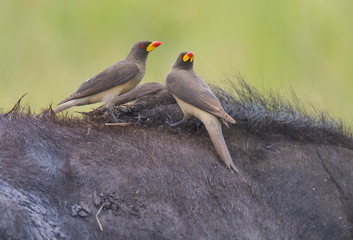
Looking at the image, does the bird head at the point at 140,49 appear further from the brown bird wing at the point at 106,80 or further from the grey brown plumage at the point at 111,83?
the brown bird wing at the point at 106,80

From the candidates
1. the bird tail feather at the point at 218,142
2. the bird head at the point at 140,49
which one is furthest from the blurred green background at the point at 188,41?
the bird tail feather at the point at 218,142

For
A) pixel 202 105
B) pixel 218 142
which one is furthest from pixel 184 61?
pixel 218 142

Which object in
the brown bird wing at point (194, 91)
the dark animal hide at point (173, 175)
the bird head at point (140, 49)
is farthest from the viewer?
the bird head at point (140, 49)

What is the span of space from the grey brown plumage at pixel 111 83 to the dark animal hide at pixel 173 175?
0.13 metres

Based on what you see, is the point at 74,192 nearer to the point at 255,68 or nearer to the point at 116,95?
the point at 116,95

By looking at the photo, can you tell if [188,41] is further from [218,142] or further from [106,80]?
[218,142]

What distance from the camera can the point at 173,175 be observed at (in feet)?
13.4

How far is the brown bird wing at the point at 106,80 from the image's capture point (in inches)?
175

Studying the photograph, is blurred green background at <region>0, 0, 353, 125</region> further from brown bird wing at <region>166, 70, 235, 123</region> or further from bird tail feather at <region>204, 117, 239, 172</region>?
bird tail feather at <region>204, 117, 239, 172</region>

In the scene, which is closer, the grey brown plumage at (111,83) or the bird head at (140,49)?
the grey brown plumage at (111,83)

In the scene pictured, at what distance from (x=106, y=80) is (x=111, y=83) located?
0.14 feet

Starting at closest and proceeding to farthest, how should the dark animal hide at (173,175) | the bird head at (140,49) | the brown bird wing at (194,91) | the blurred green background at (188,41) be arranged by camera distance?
the dark animal hide at (173,175) → the brown bird wing at (194,91) → the bird head at (140,49) → the blurred green background at (188,41)

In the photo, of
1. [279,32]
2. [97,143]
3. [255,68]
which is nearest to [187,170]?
[97,143]

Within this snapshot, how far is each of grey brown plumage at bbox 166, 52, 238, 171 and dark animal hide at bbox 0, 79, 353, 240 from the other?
108 mm
